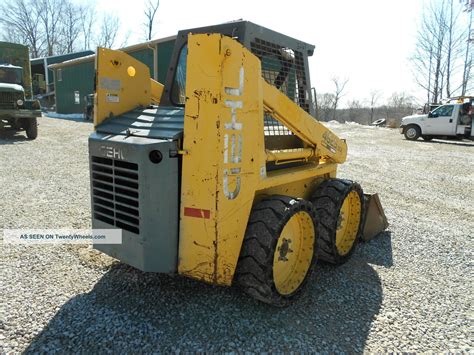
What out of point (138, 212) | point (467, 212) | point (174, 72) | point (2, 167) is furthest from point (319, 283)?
point (2, 167)

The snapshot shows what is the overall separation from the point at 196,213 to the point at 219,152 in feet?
1.62

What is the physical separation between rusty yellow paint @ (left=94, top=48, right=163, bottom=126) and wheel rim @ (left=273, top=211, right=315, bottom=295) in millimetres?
1862

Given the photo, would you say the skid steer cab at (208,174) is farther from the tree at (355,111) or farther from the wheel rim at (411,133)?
the tree at (355,111)

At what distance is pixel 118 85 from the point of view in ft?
10.8

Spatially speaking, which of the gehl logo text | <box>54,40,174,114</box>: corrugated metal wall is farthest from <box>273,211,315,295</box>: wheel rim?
<box>54,40,174,114</box>: corrugated metal wall

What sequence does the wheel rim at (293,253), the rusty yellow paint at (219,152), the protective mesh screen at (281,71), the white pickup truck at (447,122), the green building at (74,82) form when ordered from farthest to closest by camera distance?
1. the green building at (74,82)
2. the white pickup truck at (447,122)
3. the protective mesh screen at (281,71)
4. the wheel rim at (293,253)
5. the rusty yellow paint at (219,152)

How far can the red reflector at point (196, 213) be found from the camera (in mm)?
2641

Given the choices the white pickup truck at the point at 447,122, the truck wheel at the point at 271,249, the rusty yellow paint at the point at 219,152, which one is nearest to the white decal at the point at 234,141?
the rusty yellow paint at the point at 219,152

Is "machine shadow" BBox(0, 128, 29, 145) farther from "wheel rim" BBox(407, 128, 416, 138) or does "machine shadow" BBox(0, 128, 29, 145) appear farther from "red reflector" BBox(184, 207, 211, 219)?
"wheel rim" BBox(407, 128, 416, 138)

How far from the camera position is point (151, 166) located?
8.53 ft

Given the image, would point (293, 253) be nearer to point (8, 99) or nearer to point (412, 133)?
point (8, 99)

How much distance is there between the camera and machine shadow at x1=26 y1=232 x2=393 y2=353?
2.60 m

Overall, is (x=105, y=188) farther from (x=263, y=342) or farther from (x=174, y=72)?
(x=263, y=342)

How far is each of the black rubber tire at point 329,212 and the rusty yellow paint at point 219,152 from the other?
1.30 meters
